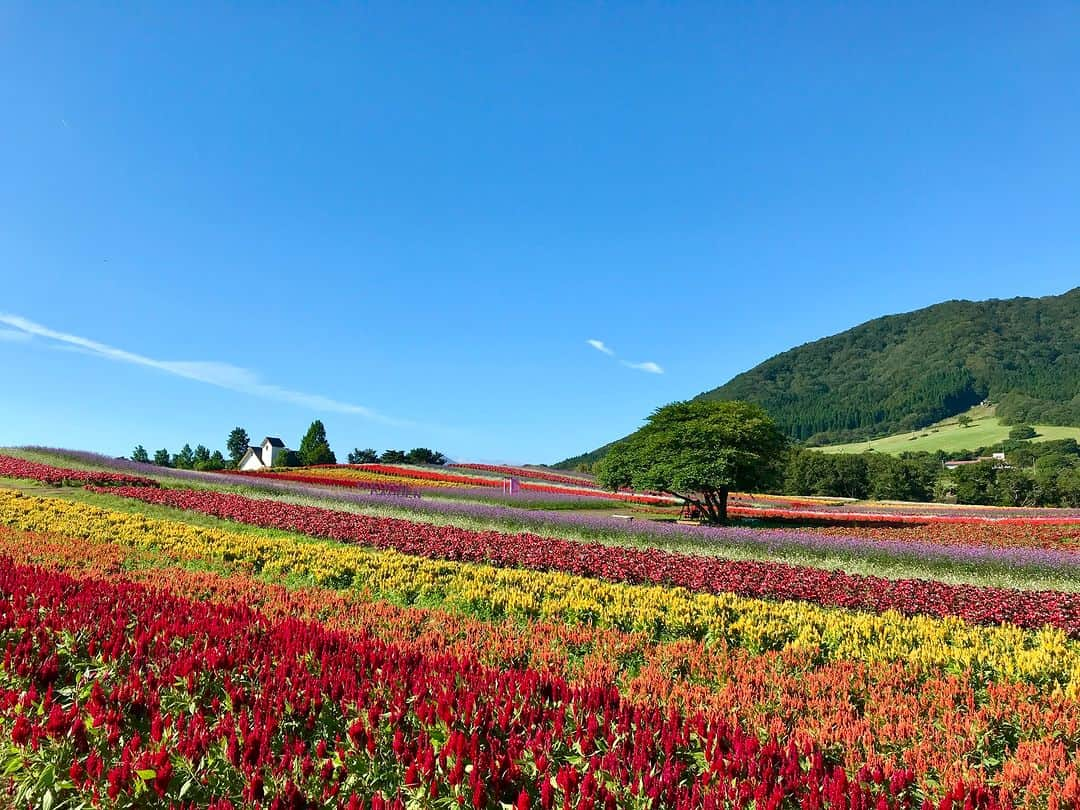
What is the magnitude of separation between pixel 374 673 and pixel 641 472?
25.3 meters

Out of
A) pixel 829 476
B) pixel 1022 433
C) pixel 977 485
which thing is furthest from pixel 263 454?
pixel 1022 433

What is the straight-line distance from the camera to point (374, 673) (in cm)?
483

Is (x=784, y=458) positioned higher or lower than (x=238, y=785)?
higher

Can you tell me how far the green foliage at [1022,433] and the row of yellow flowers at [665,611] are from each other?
127829 mm

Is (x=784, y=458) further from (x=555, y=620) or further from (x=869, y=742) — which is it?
(x=869, y=742)

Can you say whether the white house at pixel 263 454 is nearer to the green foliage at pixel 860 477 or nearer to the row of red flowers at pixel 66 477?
the row of red flowers at pixel 66 477

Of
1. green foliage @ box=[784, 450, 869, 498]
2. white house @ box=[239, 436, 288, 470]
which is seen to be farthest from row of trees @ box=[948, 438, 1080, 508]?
white house @ box=[239, 436, 288, 470]

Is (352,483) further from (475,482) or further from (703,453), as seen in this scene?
(703,453)

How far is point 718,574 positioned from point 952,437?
142270 millimetres

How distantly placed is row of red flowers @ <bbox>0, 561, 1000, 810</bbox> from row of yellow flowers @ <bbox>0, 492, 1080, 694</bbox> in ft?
11.6

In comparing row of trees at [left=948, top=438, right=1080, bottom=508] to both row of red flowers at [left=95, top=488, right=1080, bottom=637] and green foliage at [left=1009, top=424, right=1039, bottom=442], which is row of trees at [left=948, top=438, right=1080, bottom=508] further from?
row of red flowers at [left=95, top=488, right=1080, bottom=637]

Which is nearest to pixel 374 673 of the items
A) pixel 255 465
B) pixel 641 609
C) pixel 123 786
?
pixel 123 786

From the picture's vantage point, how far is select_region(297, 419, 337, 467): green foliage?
70.2m

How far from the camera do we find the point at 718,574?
1162cm
